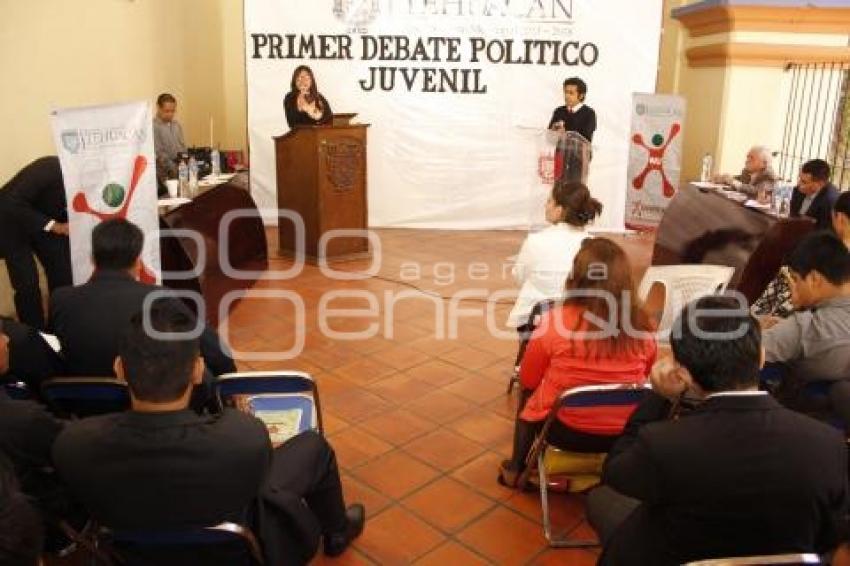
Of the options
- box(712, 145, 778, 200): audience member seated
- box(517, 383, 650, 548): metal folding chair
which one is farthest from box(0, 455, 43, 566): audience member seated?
box(712, 145, 778, 200): audience member seated

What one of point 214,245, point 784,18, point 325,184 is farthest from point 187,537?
point 784,18

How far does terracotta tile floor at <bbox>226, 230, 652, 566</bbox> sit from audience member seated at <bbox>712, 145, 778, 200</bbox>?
39.5 inches

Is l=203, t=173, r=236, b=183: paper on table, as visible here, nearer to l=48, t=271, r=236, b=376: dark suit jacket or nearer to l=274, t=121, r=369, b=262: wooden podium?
l=274, t=121, r=369, b=262: wooden podium

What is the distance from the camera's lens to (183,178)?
4.89 meters

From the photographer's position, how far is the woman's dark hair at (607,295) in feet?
8.27

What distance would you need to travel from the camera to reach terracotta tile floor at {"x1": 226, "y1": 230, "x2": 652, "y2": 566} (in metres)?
2.61

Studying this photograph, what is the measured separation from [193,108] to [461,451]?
5.68m

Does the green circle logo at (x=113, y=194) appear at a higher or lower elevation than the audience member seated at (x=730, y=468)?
higher

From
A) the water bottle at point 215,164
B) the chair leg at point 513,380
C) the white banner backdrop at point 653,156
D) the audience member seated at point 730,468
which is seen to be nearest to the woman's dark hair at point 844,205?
the chair leg at point 513,380

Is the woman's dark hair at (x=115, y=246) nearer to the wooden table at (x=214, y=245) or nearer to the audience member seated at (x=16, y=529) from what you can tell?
the audience member seated at (x=16, y=529)

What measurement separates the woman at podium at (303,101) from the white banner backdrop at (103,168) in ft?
9.00

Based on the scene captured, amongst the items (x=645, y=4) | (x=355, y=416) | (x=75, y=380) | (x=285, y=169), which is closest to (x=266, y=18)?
(x=285, y=169)

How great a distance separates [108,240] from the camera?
2.49 meters

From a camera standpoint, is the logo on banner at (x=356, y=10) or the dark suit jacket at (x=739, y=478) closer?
the dark suit jacket at (x=739, y=478)
